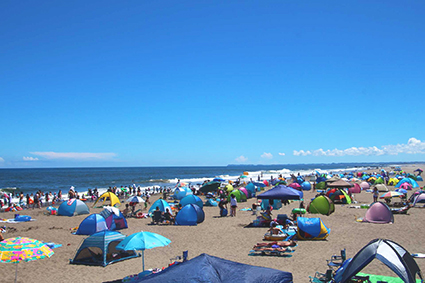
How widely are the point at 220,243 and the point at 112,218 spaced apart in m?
5.86

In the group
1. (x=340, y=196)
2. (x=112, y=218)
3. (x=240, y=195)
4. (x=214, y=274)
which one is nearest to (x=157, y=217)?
(x=112, y=218)

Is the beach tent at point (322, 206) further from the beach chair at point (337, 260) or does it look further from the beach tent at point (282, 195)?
the beach chair at point (337, 260)

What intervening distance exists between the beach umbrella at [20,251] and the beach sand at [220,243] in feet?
7.80

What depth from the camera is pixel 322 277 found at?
339 inches

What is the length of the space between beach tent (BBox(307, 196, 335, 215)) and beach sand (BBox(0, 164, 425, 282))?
399 mm

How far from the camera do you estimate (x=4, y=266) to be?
428 inches

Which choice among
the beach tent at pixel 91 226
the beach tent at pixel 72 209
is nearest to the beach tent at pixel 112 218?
the beach tent at pixel 91 226

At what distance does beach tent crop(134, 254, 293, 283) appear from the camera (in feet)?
16.1

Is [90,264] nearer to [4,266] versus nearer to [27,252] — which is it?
[4,266]

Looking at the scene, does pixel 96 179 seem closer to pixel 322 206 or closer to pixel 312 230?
pixel 322 206

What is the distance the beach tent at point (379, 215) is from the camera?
16.4 m

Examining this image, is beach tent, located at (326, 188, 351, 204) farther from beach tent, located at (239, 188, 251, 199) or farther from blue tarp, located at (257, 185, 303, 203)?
blue tarp, located at (257, 185, 303, 203)

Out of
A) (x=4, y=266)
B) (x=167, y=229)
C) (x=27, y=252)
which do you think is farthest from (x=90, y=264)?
(x=167, y=229)

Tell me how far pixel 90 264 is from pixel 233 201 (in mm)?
10339
